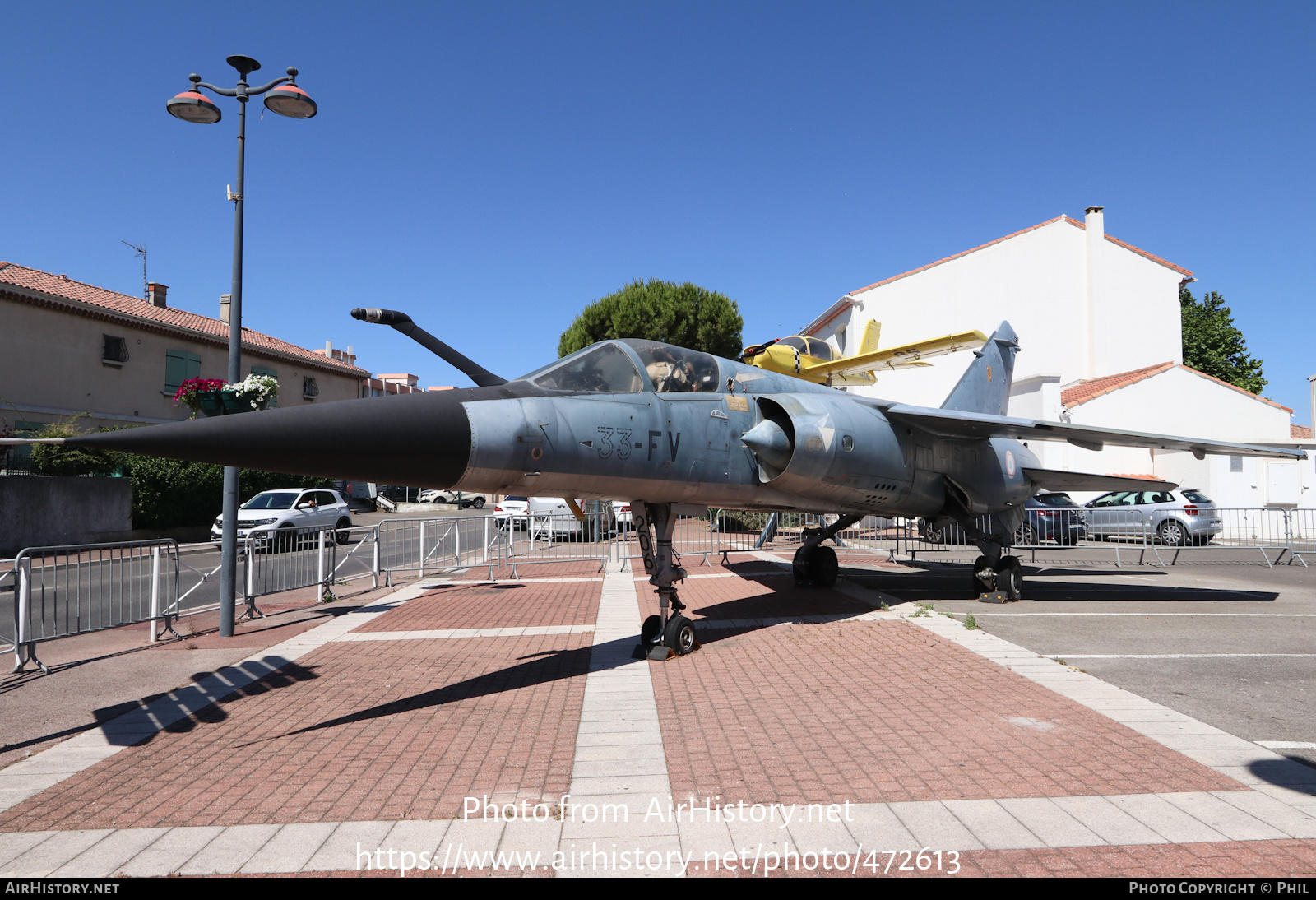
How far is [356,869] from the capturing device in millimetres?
2994

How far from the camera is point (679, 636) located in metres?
6.84

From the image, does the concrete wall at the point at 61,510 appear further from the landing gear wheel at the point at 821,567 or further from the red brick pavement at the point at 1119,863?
the red brick pavement at the point at 1119,863

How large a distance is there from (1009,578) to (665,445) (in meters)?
6.49

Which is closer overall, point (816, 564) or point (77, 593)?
point (77, 593)

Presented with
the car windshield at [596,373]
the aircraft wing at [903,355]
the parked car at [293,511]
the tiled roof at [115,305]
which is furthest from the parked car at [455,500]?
the car windshield at [596,373]

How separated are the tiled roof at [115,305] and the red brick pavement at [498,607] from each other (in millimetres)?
21522

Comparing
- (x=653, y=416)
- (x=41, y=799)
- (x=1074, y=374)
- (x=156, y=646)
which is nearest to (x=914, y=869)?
(x=653, y=416)

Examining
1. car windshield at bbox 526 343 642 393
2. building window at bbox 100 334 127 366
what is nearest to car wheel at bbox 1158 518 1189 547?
car windshield at bbox 526 343 642 393

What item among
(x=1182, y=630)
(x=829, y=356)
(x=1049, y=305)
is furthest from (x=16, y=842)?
(x=1049, y=305)

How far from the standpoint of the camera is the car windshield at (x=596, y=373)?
5.86 m

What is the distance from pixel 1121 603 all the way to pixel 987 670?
5.38m

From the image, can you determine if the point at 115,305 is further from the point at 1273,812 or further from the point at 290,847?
the point at 1273,812

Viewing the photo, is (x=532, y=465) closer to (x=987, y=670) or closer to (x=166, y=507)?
(x=987, y=670)

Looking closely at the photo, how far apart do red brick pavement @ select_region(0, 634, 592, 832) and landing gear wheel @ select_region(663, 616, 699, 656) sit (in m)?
0.85
